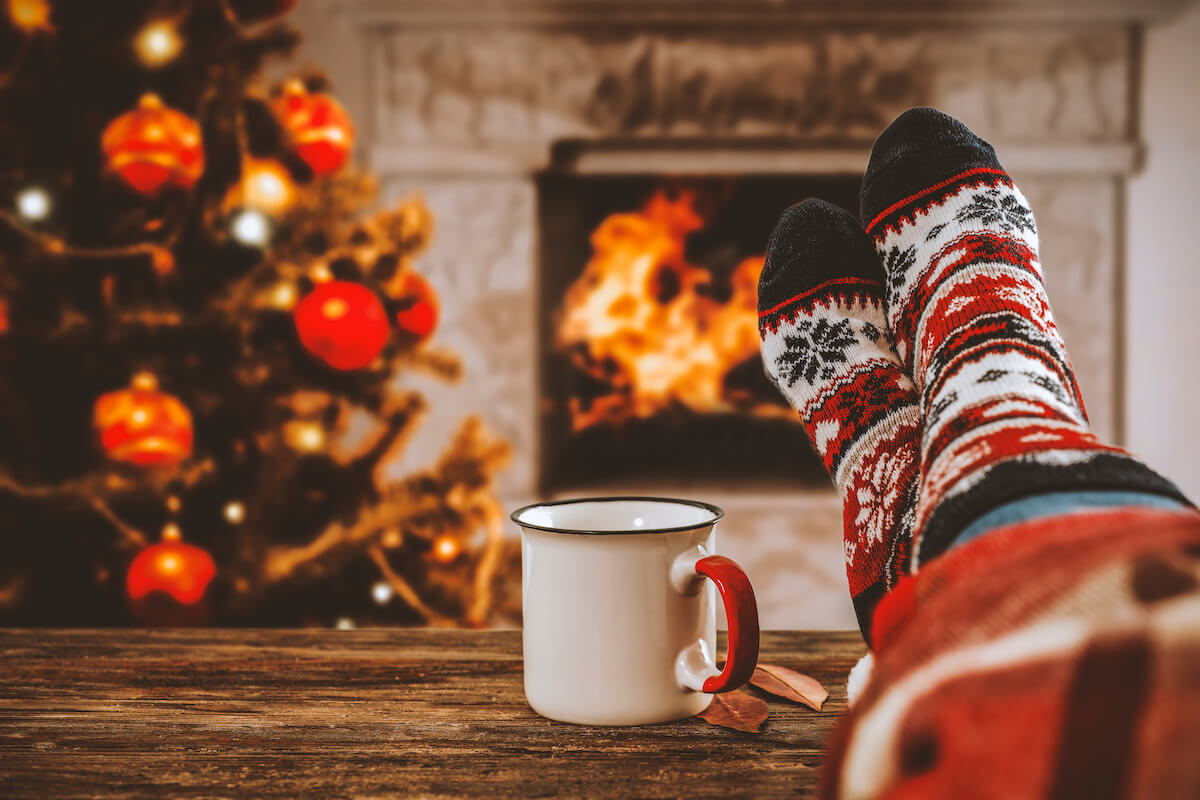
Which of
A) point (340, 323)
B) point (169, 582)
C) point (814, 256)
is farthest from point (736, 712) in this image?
point (169, 582)

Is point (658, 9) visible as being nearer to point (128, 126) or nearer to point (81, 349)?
point (128, 126)

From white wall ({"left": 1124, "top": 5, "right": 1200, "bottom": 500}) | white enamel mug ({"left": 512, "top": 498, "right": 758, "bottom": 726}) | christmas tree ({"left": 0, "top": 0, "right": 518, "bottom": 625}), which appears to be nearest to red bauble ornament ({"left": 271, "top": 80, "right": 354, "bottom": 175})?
christmas tree ({"left": 0, "top": 0, "right": 518, "bottom": 625})

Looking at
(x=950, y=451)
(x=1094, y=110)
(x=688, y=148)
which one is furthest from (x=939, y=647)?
(x=1094, y=110)

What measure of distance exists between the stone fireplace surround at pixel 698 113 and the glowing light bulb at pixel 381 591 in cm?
41

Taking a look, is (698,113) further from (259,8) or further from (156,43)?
(156,43)

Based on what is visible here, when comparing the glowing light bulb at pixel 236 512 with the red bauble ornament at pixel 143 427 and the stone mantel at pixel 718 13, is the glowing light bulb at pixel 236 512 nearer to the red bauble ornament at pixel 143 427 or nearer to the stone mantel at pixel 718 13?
the red bauble ornament at pixel 143 427

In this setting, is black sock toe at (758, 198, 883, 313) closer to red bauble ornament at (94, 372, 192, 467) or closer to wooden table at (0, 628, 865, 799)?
wooden table at (0, 628, 865, 799)

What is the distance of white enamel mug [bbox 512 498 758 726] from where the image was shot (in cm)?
33

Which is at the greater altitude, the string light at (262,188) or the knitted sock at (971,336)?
the string light at (262,188)

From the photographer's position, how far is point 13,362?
103 centimetres

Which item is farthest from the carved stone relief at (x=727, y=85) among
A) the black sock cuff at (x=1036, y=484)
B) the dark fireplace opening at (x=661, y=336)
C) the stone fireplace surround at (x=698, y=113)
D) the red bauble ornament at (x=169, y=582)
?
the black sock cuff at (x=1036, y=484)

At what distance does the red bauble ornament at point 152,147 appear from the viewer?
958 mm

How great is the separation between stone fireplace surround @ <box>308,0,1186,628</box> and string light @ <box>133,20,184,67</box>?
1.75ft

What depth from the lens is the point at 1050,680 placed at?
164 mm
